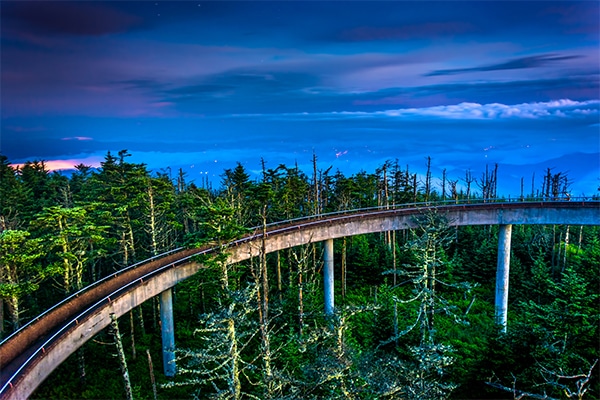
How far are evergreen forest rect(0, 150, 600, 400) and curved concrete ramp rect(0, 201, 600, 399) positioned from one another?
176cm

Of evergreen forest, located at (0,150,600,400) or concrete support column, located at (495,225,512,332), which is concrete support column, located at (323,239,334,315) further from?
concrete support column, located at (495,225,512,332)

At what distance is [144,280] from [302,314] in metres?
10.6

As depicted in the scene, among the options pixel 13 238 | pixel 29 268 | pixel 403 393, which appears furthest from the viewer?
pixel 29 268

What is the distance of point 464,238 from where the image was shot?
4738 centimetres

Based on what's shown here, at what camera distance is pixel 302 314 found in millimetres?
24703

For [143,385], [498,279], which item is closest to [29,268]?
[143,385]

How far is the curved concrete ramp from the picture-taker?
55.5ft

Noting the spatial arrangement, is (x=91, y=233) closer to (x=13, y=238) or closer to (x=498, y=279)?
(x=13, y=238)

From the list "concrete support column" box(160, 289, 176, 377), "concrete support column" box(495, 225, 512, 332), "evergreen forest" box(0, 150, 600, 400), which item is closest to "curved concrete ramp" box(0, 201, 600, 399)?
"concrete support column" box(495, 225, 512, 332)

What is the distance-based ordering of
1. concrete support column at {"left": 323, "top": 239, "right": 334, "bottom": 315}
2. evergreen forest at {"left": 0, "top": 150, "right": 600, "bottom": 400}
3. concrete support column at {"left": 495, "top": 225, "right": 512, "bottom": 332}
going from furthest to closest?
concrete support column at {"left": 323, "top": 239, "right": 334, "bottom": 315} < concrete support column at {"left": 495, "top": 225, "right": 512, "bottom": 332} < evergreen forest at {"left": 0, "top": 150, "right": 600, "bottom": 400}

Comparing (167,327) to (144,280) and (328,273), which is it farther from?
(328,273)

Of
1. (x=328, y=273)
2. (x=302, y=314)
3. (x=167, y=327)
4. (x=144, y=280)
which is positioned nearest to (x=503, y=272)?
(x=328, y=273)

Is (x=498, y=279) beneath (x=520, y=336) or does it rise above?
beneath

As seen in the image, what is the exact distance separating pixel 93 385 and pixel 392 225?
2664 cm
